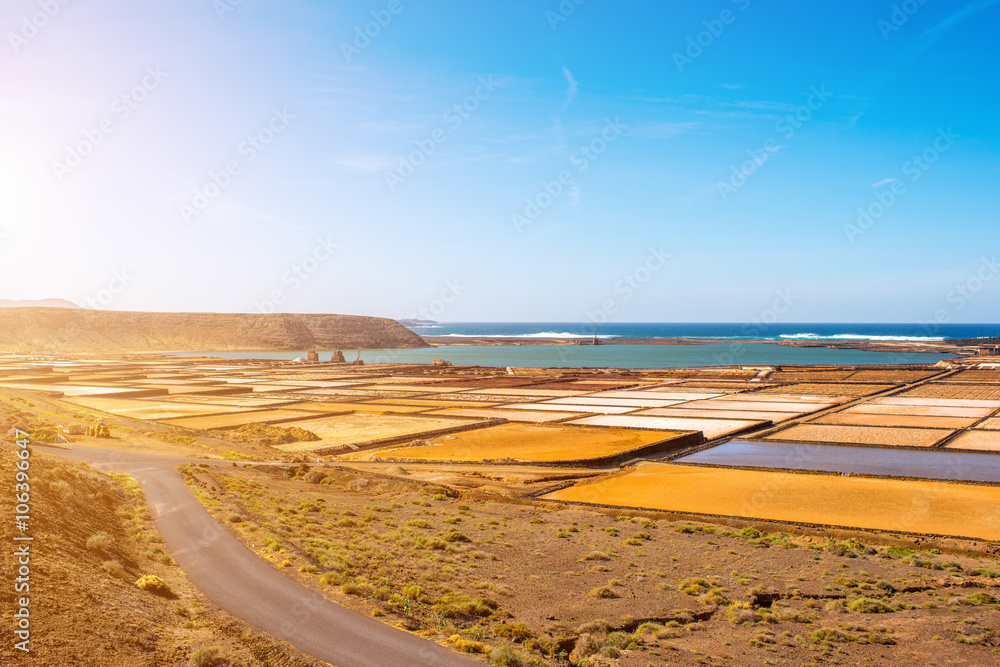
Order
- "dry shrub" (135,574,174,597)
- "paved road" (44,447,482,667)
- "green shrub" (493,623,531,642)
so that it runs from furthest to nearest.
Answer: "dry shrub" (135,574,174,597)
"green shrub" (493,623,531,642)
"paved road" (44,447,482,667)

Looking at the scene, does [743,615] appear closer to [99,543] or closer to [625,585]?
[625,585]

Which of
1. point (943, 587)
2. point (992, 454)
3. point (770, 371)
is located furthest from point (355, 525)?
point (770, 371)

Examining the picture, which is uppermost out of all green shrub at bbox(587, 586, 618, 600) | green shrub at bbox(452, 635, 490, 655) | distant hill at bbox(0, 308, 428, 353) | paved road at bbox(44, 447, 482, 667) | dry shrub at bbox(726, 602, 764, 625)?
distant hill at bbox(0, 308, 428, 353)

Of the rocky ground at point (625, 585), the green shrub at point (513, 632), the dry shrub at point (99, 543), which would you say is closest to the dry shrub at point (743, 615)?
the rocky ground at point (625, 585)

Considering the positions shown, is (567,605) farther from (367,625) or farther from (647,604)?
(367,625)

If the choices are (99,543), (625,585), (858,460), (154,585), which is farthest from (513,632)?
(858,460)

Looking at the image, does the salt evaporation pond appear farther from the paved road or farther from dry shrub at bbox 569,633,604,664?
the paved road

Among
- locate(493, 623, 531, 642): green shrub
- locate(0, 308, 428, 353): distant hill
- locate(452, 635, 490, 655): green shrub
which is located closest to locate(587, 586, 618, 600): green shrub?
locate(493, 623, 531, 642): green shrub
